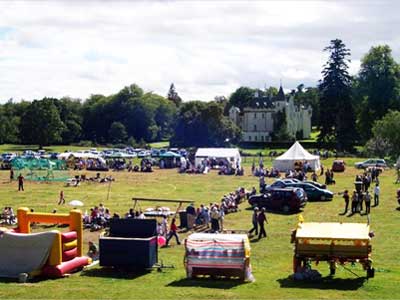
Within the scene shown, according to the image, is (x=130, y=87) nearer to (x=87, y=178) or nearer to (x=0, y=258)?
(x=87, y=178)

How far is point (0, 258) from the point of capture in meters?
20.9

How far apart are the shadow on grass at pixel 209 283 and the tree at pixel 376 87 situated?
80.1m

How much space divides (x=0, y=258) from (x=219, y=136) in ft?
281

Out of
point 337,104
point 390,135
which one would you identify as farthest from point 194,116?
point 390,135

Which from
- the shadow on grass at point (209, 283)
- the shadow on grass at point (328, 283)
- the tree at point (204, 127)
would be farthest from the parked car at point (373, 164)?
the shadow on grass at point (209, 283)

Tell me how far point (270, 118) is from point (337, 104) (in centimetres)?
2952

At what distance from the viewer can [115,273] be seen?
2130 centimetres

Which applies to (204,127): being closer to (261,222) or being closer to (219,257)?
(261,222)

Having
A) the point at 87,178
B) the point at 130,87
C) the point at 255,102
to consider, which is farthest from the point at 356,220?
the point at 130,87

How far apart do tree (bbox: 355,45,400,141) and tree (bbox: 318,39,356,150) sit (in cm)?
247

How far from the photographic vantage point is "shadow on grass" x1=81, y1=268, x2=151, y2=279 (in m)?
20.9

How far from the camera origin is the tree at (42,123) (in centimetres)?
12075

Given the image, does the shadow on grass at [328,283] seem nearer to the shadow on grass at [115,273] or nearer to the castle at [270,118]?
the shadow on grass at [115,273]

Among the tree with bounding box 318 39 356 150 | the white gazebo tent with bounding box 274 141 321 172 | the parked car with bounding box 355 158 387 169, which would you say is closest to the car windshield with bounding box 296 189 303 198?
the white gazebo tent with bounding box 274 141 321 172
